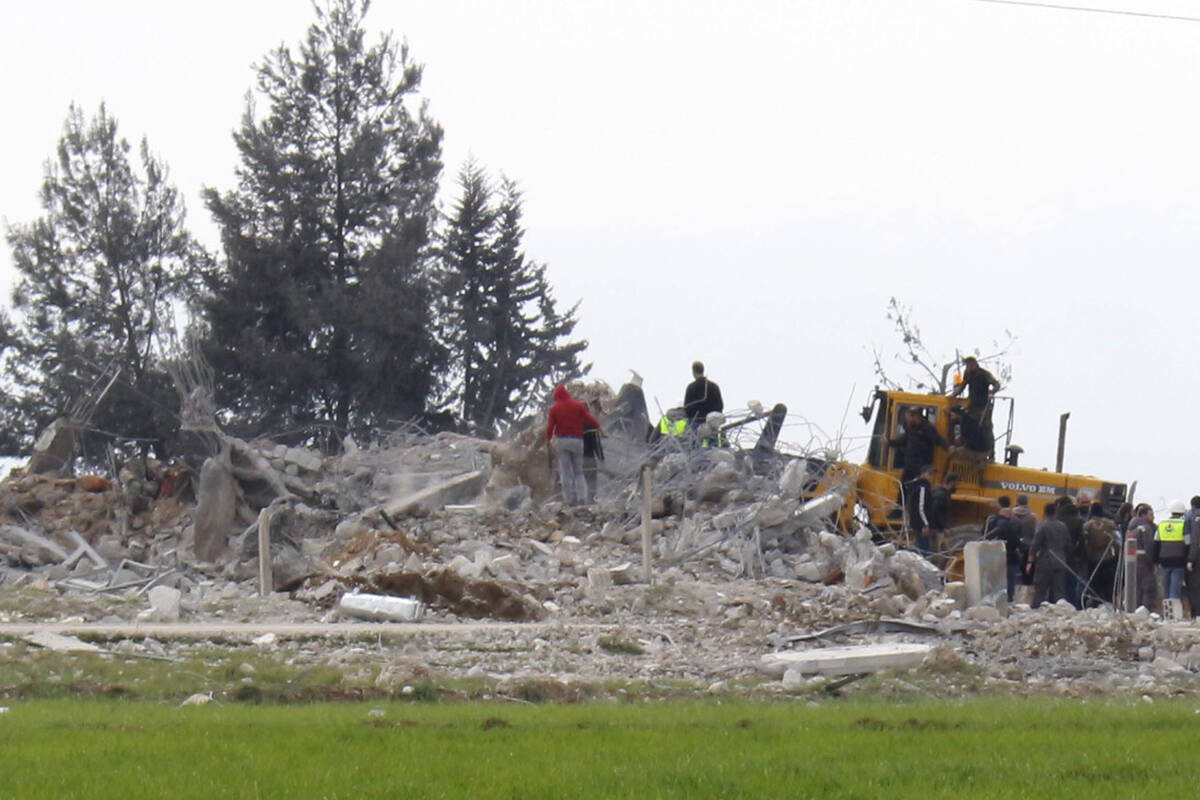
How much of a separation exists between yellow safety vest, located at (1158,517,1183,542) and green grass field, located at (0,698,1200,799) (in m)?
9.02

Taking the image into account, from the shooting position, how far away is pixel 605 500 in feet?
77.9

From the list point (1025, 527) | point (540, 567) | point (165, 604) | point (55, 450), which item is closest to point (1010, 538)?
point (1025, 527)

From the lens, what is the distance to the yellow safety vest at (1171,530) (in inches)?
777

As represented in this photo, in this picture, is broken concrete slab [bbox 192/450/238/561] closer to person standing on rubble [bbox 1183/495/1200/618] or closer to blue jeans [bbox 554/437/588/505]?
blue jeans [bbox 554/437/588/505]

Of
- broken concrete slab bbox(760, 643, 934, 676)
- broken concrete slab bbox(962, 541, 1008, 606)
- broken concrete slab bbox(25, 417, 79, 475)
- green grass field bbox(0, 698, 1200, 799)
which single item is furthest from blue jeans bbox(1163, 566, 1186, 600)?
broken concrete slab bbox(25, 417, 79, 475)

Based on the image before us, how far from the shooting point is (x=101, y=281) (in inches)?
1652

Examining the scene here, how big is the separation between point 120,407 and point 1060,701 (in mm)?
32246

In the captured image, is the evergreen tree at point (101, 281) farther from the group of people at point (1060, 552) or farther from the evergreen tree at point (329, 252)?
the group of people at point (1060, 552)

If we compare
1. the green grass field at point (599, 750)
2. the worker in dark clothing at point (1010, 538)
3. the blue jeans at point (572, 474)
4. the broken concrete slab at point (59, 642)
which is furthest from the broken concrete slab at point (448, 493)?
the green grass field at point (599, 750)

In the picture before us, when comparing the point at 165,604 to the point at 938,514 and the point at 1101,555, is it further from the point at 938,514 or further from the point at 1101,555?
the point at 1101,555

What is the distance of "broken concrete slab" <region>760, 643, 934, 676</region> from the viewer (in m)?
13.0

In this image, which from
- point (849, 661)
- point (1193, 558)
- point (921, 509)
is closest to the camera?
point (849, 661)

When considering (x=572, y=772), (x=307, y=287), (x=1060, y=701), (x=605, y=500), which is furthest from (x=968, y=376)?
(x=307, y=287)

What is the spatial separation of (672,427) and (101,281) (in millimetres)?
21703
